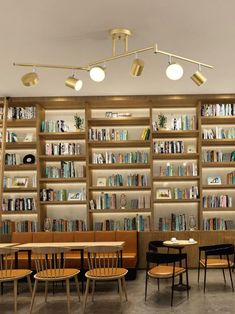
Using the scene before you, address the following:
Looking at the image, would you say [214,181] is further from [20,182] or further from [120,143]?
[20,182]

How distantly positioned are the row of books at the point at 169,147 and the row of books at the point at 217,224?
1402mm

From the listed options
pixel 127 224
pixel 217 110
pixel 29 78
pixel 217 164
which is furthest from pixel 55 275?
pixel 217 110

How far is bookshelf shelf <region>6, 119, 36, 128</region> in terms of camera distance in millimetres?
7203

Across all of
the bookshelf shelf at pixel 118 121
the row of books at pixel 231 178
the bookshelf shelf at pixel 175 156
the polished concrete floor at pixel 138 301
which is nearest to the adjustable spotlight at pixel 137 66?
the polished concrete floor at pixel 138 301

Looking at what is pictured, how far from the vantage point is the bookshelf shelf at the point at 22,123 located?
7.20 m

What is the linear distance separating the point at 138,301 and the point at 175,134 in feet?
11.2

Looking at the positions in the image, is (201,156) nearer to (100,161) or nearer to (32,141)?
(100,161)

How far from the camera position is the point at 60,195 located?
23.8 feet

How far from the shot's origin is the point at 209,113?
712 cm

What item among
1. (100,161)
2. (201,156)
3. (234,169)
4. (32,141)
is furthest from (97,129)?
(234,169)

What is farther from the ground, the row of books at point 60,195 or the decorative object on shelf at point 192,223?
the row of books at point 60,195

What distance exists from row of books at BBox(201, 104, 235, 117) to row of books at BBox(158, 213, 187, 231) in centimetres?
199

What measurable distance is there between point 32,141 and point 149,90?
244cm

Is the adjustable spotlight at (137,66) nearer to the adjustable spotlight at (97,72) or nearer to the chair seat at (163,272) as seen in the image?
the adjustable spotlight at (97,72)
